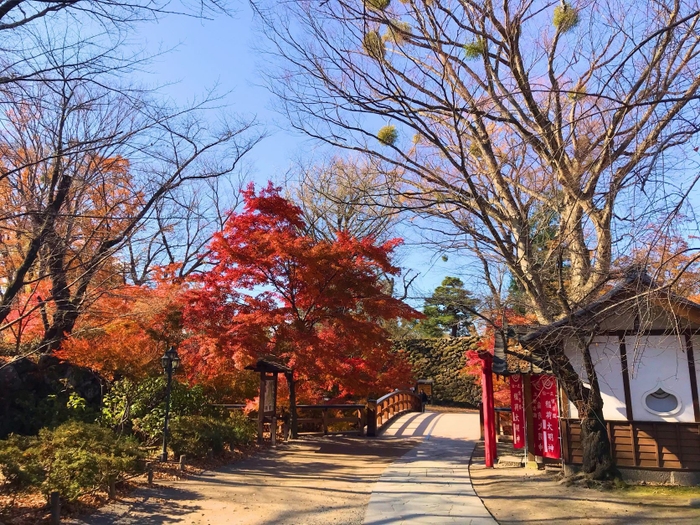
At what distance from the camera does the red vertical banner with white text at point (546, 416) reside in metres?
9.35

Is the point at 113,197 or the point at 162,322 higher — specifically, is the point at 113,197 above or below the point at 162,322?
above

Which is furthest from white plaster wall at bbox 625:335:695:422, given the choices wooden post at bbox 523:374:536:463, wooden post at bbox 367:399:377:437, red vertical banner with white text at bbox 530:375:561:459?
wooden post at bbox 367:399:377:437

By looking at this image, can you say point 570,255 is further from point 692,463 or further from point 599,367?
point 692,463

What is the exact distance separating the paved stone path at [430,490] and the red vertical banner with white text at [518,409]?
117 centimetres

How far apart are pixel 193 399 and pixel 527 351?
738cm

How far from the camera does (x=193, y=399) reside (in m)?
11.6

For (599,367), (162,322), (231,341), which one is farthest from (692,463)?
(162,322)

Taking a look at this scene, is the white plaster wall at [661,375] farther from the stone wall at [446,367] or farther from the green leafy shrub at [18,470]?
the stone wall at [446,367]

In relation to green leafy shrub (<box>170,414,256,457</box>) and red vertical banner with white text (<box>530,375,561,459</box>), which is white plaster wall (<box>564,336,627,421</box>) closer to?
red vertical banner with white text (<box>530,375,561,459</box>)

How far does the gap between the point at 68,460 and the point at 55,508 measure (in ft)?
4.06

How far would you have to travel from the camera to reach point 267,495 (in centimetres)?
747

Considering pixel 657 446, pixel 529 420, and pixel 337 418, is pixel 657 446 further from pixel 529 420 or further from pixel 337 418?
pixel 337 418

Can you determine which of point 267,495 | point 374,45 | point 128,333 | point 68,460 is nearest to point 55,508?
point 68,460

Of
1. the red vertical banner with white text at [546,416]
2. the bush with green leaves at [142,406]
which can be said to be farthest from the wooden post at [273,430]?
the red vertical banner with white text at [546,416]
